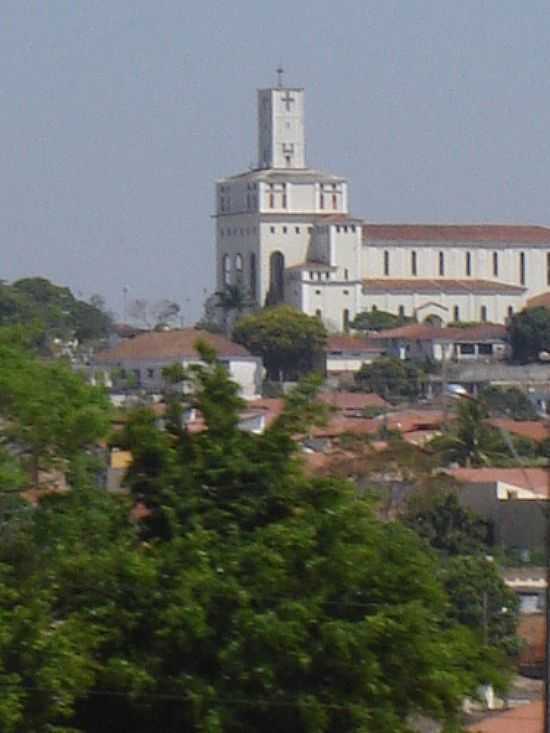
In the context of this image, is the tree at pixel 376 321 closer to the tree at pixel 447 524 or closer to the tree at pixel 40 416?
the tree at pixel 447 524

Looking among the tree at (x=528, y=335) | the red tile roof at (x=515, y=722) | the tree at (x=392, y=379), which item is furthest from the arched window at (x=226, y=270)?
the red tile roof at (x=515, y=722)

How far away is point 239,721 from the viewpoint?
26.2 ft

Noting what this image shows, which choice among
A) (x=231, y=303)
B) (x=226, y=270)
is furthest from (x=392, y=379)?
(x=226, y=270)

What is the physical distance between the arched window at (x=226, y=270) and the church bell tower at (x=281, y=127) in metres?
3.07

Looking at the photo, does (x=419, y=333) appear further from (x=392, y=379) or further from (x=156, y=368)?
(x=392, y=379)

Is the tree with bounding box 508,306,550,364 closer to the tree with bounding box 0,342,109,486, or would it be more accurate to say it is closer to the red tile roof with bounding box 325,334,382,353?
the red tile roof with bounding box 325,334,382,353

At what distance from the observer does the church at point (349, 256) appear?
73188mm

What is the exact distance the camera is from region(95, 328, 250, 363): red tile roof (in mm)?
52719

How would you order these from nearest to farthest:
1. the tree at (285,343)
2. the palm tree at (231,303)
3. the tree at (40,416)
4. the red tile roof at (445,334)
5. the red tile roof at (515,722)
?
the tree at (40,416) < the red tile roof at (515,722) < the tree at (285,343) < the red tile roof at (445,334) < the palm tree at (231,303)

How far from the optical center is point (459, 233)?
75.9 metres

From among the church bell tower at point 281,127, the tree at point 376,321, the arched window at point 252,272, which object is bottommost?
the tree at point 376,321

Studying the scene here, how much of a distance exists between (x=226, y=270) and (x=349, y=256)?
5174mm

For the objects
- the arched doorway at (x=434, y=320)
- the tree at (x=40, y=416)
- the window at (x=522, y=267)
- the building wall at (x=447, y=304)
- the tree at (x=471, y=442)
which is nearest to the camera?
the tree at (x=40, y=416)

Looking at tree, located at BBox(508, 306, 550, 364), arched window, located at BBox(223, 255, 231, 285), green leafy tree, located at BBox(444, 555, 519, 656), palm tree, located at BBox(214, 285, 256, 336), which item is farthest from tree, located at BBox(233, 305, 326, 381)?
green leafy tree, located at BBox(444, 555, 519, 656)
